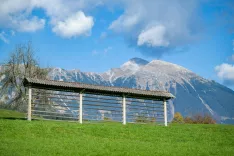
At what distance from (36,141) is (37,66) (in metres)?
32.2

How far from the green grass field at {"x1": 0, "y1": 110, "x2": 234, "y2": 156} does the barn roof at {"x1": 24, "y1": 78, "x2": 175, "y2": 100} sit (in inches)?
200

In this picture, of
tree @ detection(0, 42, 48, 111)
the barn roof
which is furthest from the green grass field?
tree @ detection(0, 42, 48, 111)

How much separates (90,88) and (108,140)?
912 centimetres

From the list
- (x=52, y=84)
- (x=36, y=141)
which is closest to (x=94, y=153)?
(x=36, y=141)

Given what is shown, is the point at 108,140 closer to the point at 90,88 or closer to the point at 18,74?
the point at 90,88

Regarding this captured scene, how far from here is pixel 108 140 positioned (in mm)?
19516

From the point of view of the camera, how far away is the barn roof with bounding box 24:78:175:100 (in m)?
26.9

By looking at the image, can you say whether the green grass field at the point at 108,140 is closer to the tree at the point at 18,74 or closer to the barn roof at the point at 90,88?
the barn roof at the point at 90,88

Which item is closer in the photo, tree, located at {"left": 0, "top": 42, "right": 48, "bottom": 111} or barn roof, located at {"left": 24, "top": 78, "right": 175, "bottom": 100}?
barn roof, located at {"left": 24, "top": 78, "right": 175, "bottom": 100}

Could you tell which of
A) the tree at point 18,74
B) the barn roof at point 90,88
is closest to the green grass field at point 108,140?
the barn roof at point 90,88

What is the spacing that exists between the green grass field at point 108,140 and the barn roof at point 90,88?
507 cm

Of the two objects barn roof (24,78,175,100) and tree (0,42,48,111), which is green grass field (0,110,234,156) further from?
tree (0,42,48,111)

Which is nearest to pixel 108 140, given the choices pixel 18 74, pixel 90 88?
pixel 90 88

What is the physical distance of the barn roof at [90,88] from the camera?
88.2 ft
